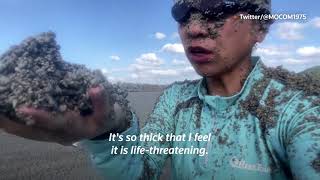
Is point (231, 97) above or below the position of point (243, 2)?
below

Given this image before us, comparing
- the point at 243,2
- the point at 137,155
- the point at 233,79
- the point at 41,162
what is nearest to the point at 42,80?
the point at 137,155

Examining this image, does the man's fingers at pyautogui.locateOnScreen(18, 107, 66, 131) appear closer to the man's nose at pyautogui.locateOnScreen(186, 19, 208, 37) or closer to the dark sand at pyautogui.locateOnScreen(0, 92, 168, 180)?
the man's nose at pyautogui.locateOnScreen(186, 19, 208, 37)

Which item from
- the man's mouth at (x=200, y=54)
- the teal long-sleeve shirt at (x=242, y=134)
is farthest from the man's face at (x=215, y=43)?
the teal long-sleeve shirt at (x=242, y=134)

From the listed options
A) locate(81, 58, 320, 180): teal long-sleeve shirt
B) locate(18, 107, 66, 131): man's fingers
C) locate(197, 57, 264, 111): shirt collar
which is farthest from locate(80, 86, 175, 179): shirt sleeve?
locate(18, 107, 66, 131): man's fingers

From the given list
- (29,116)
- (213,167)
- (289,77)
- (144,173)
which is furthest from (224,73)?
(29,116)

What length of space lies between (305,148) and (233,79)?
555mm

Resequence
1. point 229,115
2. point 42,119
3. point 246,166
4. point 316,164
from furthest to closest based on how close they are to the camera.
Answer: point 229,115
point 246,166
point 316,164
point 42,119

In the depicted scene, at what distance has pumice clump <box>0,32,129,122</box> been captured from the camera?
145 centimetres

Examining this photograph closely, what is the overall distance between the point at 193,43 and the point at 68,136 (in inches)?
38.7

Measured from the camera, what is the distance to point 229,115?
88.7 inches

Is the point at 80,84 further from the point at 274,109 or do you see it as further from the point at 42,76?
the point at 274,109

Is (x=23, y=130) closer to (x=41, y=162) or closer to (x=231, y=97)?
(x=231, y=97)

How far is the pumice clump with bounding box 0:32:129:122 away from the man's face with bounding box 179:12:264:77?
32.6 inches

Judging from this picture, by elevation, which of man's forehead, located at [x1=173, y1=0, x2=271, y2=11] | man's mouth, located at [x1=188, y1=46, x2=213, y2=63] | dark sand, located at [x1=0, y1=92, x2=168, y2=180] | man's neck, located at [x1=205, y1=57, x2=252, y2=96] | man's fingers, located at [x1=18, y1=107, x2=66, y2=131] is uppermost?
man's forehead, located at [x1=173, y1=0, x2=271, y2=11]
